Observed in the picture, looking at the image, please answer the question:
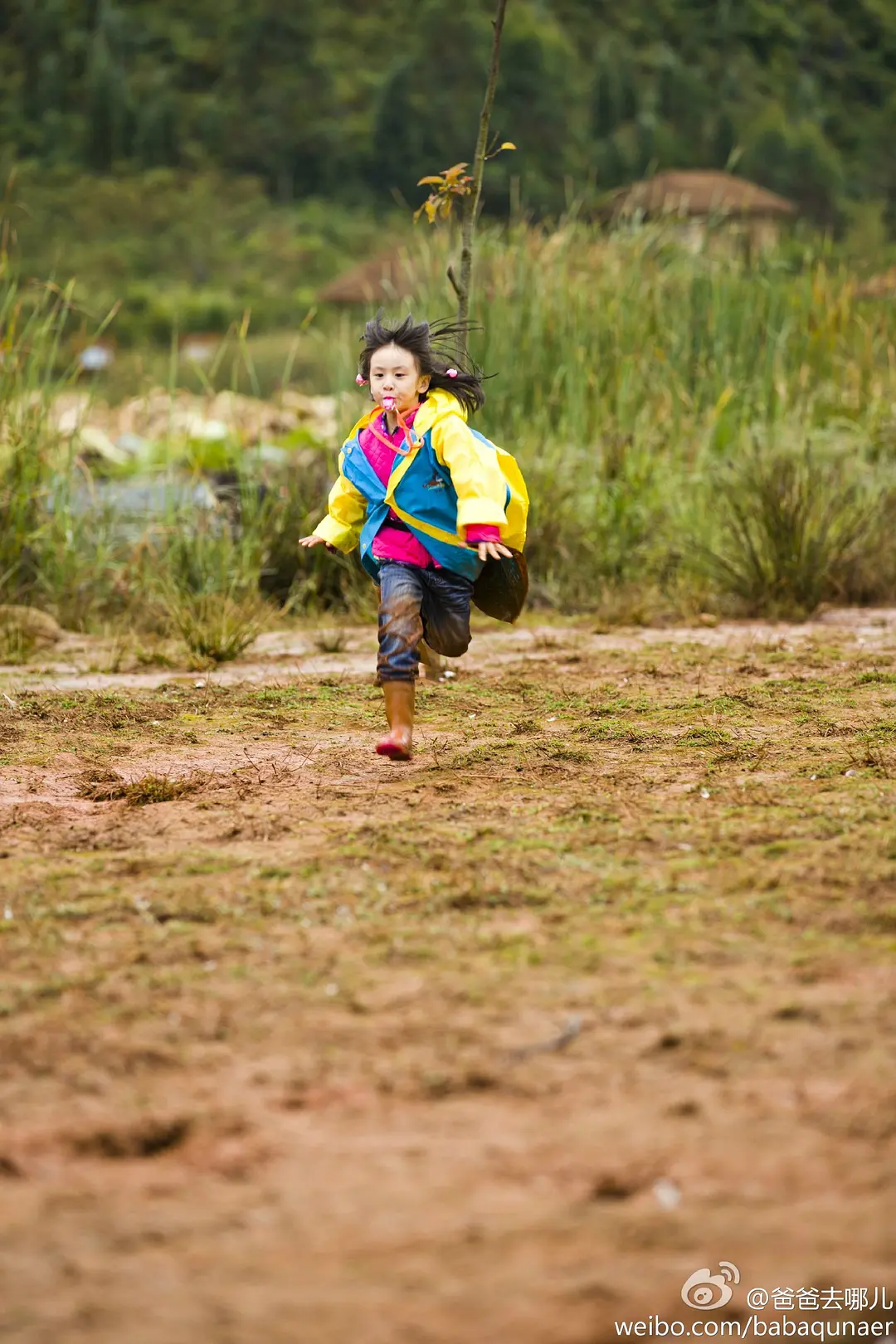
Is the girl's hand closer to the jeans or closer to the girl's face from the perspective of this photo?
the jeans

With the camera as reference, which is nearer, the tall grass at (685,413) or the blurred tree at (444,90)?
the tall grass at (685,413)

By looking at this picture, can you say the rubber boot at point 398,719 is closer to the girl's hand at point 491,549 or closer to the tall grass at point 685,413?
the girl's hand at point 491,549

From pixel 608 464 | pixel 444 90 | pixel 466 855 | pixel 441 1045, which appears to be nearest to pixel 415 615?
pixel 466 855

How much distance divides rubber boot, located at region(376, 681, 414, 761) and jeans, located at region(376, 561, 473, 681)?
3 centimetres

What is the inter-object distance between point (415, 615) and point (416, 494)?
31 cm

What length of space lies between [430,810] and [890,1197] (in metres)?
1.70

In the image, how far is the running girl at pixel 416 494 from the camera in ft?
12.7

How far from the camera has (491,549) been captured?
12.1 ft

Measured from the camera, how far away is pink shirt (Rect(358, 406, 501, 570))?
157 inches

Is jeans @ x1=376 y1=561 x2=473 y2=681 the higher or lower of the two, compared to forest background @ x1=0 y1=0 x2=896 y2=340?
lower

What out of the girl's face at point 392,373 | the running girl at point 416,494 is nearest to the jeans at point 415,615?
the running girl at point 416,494

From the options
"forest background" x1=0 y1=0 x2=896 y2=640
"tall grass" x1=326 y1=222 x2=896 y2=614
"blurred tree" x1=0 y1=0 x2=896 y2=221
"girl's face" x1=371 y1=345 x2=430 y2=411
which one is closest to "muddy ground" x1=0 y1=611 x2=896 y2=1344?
"girl's face" x1=371 y1=345 x2=430 y2=411

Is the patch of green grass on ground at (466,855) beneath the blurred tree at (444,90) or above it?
beneath

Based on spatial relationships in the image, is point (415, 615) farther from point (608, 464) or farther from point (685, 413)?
point (685, 413)
